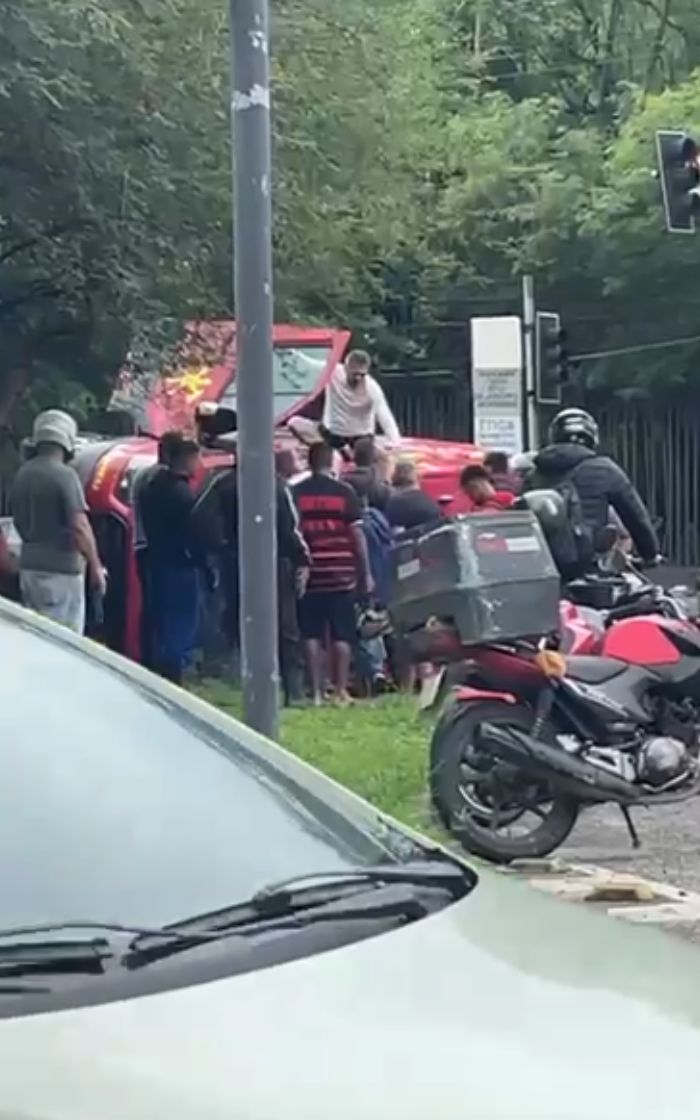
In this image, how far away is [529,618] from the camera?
9.45 m

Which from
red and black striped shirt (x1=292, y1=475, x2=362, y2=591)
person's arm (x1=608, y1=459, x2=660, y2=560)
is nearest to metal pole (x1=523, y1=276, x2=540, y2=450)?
red and black striped shirt (x1=292, y1=475, x2=362, y2=591)

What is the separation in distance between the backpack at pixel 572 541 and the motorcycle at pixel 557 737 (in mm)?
2859

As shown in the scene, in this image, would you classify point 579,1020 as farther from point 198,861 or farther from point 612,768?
point 612,768

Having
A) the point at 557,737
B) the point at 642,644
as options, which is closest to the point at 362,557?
the point at 642,644

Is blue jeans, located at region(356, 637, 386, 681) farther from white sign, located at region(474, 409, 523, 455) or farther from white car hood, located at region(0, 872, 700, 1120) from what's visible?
white car hood, located at region(0, 872, 700, 1120)

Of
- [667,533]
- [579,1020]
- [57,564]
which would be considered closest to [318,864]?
[579,1020]

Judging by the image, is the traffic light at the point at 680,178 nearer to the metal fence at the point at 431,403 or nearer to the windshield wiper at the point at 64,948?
the windshield wiper at the point at 64,948

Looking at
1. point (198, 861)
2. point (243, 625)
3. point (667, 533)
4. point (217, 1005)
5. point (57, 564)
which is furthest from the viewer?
point (667, 533)

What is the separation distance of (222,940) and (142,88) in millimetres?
11565

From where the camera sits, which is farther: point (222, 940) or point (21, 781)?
point (21, 781)

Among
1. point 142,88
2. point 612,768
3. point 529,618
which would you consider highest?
point 142,88

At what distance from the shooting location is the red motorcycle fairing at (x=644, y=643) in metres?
9.55

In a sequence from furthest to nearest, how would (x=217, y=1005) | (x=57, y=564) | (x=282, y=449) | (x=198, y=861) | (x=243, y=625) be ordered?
(x=282, y=449), (x=57, y=564), (x=243, y=625), (x=198, y=861), (x=217, y=1005)

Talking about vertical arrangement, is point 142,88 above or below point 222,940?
above
